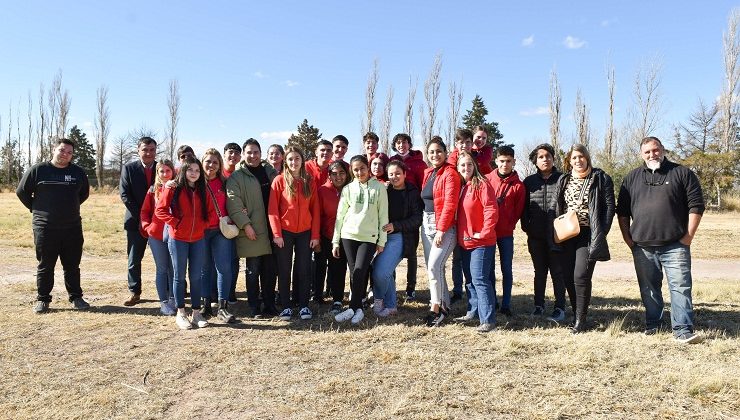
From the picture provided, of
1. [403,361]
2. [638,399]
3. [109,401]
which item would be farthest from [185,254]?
[638,399]

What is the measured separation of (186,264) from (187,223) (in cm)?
52

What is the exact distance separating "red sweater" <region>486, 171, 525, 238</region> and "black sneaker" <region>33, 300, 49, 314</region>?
18.5 ft

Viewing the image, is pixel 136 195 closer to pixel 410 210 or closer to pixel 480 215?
pixel 410 210

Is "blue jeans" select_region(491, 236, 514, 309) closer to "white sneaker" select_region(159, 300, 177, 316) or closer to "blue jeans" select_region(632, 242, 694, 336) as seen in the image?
"blue jeans" select_region(632, 242, 694, 336)

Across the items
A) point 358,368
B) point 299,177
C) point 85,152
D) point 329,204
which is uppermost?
point 85,152

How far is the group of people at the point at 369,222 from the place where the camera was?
4.65 metres

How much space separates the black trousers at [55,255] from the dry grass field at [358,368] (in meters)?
0.30

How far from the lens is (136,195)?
5871 mm

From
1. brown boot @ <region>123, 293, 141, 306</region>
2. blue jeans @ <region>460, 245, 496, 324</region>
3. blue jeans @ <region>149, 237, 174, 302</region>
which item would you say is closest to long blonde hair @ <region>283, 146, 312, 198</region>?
blue jeans @ <region>149, 237, 174, 302</region>

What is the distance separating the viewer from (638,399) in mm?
3250

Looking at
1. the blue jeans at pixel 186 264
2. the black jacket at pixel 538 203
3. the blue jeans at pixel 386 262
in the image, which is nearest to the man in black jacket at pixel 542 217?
the black jacket at pixel 538 203

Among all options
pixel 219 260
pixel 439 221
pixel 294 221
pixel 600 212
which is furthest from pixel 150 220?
pixel 600 212

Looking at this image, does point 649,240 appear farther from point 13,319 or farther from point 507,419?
point 13,319

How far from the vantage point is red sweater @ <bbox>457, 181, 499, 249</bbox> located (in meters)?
4.81
